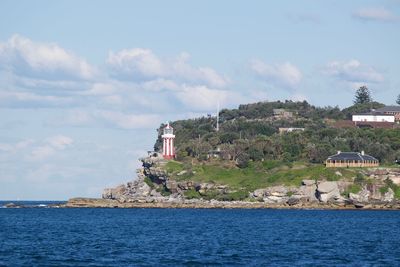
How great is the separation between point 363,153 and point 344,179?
14788 millimetres

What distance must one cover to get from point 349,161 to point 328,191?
13506mm

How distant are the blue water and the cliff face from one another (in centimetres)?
2277

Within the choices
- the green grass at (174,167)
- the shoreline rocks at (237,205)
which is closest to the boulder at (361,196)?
the shoreline rocks at (237,205)

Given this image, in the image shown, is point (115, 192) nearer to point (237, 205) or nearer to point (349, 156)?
point (237, 205)

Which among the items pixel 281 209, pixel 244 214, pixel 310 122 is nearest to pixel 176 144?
pixel 310 122

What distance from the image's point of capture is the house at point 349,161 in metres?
151

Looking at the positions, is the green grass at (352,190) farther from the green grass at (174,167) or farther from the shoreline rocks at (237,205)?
the green grass at (174,167)

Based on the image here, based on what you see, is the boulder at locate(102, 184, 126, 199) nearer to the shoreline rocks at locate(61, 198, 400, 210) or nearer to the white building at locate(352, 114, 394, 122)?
the shoreline rocks at locate(61, 198, 400, 210)

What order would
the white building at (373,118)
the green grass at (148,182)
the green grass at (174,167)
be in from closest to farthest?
the green grass at (174,167), the green grass at (148,182), the white building at (373,118)

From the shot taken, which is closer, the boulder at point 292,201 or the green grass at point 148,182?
the boulder at point 292,201

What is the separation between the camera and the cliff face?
14062 cm

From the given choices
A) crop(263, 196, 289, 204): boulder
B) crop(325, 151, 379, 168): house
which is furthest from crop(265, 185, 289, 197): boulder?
crop(325, 151, 379, 168): house

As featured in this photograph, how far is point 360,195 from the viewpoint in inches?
5541

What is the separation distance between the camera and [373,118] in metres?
195
